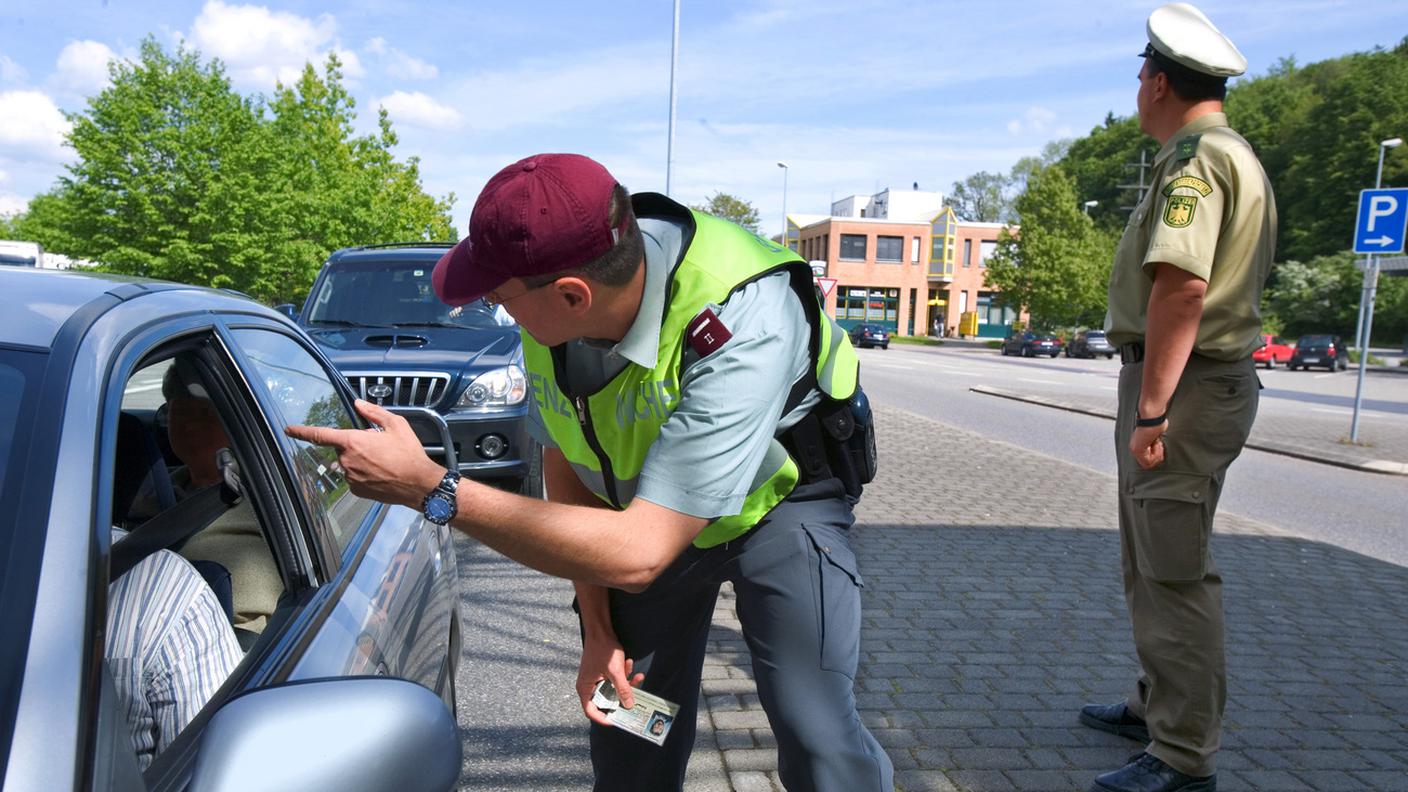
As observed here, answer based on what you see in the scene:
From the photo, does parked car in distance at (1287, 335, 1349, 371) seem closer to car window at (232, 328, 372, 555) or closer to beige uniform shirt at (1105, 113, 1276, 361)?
beige uniform shirt at (1105, 113, 1276, 361)

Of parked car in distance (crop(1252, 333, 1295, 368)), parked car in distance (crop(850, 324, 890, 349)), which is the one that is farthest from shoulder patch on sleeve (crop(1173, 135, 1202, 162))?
parked car in distance (crop(850, 324, 890, 349))

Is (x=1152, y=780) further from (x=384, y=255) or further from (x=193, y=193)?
(x=193, y=193)

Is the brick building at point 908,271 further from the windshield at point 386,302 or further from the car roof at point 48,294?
the car roof at point 48,294

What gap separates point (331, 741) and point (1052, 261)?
203 feet

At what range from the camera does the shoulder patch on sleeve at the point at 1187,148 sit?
2.87m

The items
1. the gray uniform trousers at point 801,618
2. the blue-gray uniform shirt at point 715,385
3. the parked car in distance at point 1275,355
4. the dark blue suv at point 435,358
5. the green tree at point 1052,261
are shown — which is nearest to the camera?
the blue-gray uniform shirt at point 715,385

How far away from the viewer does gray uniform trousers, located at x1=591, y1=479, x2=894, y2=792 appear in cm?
203

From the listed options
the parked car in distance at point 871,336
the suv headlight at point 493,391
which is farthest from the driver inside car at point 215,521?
the parked car in distance at point 871,336

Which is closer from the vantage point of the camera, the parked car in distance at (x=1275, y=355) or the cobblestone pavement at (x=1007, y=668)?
the cobblestone pavement at (x=1007, y=668)

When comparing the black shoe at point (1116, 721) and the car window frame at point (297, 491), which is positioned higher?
the car window frame at point (297, 491)

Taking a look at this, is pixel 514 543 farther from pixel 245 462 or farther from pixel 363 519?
pixel 363 519

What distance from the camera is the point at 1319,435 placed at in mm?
14047

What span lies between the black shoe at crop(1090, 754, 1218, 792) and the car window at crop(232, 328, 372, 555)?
2.27 meters

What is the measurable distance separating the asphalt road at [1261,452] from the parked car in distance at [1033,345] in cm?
1819
